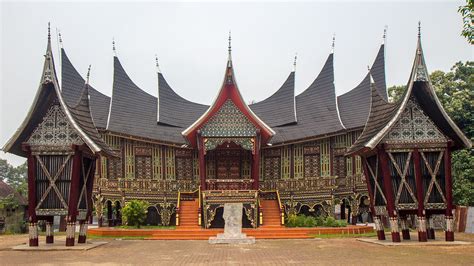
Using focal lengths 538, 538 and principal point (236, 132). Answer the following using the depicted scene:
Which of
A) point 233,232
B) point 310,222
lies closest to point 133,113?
point 310,222

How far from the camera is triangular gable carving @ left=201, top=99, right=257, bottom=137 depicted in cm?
2338

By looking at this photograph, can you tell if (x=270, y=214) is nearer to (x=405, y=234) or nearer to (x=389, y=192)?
(x=405, y=234)

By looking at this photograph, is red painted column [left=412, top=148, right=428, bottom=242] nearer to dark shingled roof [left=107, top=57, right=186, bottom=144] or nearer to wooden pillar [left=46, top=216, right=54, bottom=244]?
wooden pillar [left=46, top=216, right=54, bottom=244]

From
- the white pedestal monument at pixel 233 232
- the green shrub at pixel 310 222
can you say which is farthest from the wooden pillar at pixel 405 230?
the green shrub at pixel 310 222

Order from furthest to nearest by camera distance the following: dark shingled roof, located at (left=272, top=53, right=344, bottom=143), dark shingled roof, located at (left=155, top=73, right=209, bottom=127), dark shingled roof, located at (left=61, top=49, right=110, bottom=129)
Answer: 1. dark shingled roof, located at (left=155, top=73, right=209, bottom=127)
2. dark shingled roof, located at (left=272, top=53, right=344, bottom=143)
3. dark shingled roof, located at (left=61, top=49, right=110, bottom=129)

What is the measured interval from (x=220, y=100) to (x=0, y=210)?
12233 mm

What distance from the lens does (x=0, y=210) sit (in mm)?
26156

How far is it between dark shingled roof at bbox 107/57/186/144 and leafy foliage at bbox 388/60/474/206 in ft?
43.1

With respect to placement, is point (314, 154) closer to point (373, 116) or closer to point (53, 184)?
point (373, 116)

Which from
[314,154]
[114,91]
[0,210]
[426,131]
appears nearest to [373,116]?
[426,131]

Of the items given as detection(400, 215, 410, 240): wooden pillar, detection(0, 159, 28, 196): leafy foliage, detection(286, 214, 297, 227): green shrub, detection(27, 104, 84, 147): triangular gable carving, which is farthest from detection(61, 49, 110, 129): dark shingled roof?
detection(0, 159, 28, 196): leafy foliage

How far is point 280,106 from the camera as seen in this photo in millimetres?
30188

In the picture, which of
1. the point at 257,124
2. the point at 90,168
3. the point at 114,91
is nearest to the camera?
the point at 90,168

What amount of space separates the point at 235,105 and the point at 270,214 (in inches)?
198
